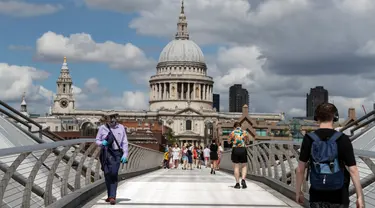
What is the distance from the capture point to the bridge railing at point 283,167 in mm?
9141

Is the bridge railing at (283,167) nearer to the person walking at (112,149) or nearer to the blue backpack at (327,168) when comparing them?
the blue backpack at (327,168)

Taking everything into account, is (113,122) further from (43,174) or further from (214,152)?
(214,152)

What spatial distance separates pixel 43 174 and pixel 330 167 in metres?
6.16

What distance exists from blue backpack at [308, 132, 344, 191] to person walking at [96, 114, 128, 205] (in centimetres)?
629

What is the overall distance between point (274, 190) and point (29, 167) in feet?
26.1

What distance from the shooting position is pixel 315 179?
679 centimetres

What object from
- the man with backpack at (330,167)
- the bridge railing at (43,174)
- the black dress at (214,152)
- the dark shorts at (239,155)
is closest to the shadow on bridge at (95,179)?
the bridge railing at (43,174)

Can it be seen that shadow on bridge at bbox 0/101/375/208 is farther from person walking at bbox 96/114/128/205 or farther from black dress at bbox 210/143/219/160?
black dress at bbox 210/143/219/160

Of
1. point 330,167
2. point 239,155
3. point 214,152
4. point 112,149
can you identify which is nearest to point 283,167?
point 239,155

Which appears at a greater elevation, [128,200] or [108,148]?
[108,148]

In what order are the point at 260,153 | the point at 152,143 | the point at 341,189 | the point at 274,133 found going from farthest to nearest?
the point at 274,133
the point at 152,143
the point at 260,153
the point at 341,189

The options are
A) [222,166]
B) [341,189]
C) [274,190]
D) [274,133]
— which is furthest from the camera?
A: [274,133]

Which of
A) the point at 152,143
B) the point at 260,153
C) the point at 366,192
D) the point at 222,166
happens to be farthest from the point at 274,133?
the point at 366,192

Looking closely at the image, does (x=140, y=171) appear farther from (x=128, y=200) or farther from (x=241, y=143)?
(x=128, y=200)
